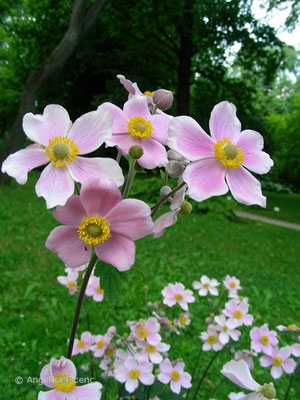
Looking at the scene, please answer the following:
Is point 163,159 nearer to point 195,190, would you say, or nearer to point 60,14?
point 195,190

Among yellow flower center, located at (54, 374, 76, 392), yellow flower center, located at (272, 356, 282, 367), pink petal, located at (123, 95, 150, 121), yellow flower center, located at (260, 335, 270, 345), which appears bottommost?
yellow flower center, located at (272, 356, 282, 367)

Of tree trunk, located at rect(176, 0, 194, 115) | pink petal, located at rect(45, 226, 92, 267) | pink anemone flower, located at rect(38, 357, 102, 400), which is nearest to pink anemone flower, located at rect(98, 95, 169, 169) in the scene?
pink petal, located at rect(45, 226, 92, 267)

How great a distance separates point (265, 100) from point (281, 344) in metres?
30.3

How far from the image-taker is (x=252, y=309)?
3.80 meters

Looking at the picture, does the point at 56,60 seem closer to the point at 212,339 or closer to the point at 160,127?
the point at 212,339

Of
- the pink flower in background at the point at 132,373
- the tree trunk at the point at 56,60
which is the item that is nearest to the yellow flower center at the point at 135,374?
the pink flower in background at the point at 132,373

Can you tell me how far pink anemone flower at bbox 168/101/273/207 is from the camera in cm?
73

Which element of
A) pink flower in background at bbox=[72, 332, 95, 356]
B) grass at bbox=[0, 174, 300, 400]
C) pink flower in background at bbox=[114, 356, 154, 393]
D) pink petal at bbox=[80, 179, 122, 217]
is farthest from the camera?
grass at bbox=[0, 174, 300, 400]

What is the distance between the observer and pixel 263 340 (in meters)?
1.44

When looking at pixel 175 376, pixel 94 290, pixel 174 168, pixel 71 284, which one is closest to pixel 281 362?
pixel 175 376

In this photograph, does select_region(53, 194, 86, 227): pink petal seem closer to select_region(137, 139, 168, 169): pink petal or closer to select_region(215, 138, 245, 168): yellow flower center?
select_region(137, 139, 168, 169): pink petal

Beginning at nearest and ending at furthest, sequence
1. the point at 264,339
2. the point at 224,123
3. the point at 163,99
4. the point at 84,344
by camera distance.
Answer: the point at 224,123, the point at 163,99, the point at 264,339, the point at 84,344

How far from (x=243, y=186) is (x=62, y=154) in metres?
0.36

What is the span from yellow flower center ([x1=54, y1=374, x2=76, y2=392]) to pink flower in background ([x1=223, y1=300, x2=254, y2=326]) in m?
0.84
